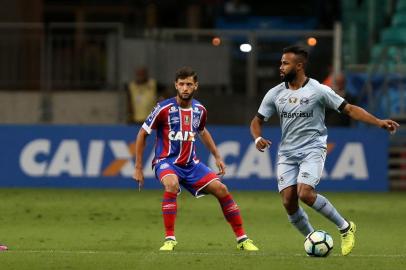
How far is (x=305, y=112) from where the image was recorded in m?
12.1

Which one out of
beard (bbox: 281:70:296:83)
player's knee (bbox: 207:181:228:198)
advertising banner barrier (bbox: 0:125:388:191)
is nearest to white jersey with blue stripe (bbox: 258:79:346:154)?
beard (bbox: 281:70:296:83)

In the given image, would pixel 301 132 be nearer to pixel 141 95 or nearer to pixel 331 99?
pixel 331 99

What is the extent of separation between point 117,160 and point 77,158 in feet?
2.29

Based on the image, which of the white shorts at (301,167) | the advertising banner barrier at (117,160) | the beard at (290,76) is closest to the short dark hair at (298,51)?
the beard at (290,76)

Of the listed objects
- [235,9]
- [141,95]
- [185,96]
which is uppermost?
[235,9]

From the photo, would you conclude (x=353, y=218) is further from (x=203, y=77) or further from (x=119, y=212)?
(x=203, y=77)

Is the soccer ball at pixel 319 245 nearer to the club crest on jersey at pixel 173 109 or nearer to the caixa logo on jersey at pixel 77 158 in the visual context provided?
the club crest on jersey at pixel 173 109

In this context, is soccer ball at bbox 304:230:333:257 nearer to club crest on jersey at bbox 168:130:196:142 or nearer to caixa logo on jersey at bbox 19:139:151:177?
club crest on jersey at bbox 168:130:196:142

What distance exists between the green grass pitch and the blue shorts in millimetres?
670

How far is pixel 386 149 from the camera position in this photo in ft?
71.4

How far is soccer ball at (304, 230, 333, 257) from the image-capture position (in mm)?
11695

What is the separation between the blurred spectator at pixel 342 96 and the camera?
22.0m

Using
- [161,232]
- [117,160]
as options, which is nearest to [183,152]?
[161,232]

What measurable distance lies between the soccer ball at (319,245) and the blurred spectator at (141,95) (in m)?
11.4
